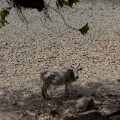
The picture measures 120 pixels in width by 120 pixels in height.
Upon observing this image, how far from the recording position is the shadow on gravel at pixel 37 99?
25.6ft

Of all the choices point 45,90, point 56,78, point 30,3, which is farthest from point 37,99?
point 30,3

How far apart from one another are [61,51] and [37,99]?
3593 mm

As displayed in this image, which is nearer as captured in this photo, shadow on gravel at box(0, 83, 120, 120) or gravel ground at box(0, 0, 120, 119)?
shadow on gravel at box(0, 83, 120, 120)

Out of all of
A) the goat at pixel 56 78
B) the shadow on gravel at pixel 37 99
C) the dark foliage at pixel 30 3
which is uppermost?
the dark foliage at pixel 30 3

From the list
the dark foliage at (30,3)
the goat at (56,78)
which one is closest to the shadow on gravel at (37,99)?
the goat at (56,78)

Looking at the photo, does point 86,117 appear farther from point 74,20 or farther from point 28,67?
point 74,20

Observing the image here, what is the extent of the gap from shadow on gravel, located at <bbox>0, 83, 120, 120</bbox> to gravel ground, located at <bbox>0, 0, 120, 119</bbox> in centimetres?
2

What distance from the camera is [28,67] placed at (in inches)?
416

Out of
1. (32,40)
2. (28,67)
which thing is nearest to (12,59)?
(28,67)

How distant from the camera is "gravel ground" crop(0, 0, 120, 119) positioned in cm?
911

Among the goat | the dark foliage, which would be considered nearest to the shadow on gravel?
the goat

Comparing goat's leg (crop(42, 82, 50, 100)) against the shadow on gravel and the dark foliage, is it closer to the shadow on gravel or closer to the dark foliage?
the shadow on gravel

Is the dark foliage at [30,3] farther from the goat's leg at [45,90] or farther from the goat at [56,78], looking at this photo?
the goat's leg at [45,90]

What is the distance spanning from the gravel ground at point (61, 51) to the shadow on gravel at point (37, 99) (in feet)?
0.06
